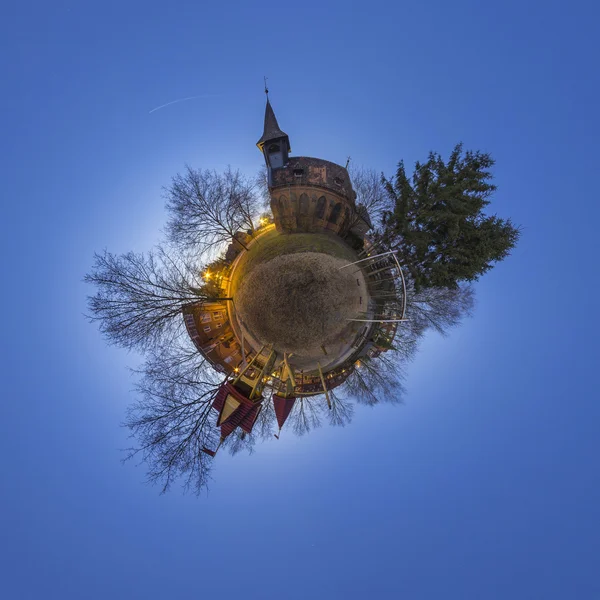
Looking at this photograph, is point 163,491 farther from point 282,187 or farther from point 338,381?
point 282,187

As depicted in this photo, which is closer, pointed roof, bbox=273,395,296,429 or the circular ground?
the circular ground

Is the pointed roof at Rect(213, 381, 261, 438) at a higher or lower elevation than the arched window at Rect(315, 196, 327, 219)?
lower

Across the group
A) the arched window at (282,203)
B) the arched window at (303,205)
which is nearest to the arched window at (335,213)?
the arched window at (303,205)

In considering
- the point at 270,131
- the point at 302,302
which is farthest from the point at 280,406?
the point at 270,131

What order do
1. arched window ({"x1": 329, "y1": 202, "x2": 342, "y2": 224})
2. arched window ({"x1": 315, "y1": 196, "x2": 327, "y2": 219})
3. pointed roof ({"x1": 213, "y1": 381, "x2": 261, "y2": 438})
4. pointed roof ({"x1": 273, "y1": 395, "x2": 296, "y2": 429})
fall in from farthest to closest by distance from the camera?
arched window ({"x1": 329, "y1": 202, "x2": 342, "y2": 224})
arched window ({"x1": 315, "y1": 196, "x2": 327, "y2": 219})
pointed roof ({"x1": 273, "y1": 395, "x2": 296, "y2": 429})
pointed roof ({"x1": 213, "y1": 381, "x2": 261, "y2": 438})

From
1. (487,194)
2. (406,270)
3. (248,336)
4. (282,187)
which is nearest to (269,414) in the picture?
(248,336)

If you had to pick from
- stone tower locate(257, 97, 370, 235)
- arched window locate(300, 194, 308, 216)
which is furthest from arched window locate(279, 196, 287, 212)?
arched window locate(300, 194, 308, 216)

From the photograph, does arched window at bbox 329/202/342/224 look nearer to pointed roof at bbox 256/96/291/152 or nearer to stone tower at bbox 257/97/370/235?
stone tower at bbox 257/97/370/235
